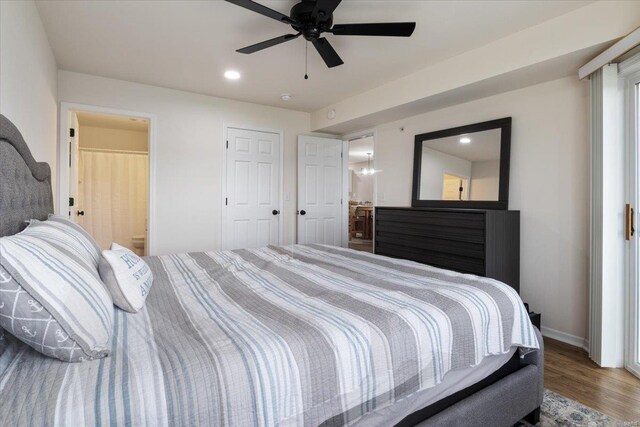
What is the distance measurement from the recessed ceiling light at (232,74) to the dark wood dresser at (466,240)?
7.36 ft

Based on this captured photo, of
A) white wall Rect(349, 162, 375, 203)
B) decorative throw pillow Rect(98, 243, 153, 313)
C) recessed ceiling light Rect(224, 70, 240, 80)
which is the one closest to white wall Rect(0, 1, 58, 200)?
decorative throw pillow Rect(98, 243, 153, 313)

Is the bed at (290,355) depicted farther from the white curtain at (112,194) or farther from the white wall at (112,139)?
the white wall at (112,139)

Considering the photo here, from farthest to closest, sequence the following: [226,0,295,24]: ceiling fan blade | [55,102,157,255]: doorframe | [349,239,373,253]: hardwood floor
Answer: [349,239,373,253]: hardwood floor → [55,102,157,255]: doorframe → [226,0,295,24]: ceiling fan blade

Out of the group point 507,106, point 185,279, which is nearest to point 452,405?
point 185,279

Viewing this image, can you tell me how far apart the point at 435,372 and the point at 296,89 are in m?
3.41

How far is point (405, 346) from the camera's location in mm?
1111

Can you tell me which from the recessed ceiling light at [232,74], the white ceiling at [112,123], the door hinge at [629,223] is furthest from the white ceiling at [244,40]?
the white ceiling at [112,123]

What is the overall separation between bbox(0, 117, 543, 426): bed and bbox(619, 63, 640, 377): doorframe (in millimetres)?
1122

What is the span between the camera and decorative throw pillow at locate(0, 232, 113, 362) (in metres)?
0.79

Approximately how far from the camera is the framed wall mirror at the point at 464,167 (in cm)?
304

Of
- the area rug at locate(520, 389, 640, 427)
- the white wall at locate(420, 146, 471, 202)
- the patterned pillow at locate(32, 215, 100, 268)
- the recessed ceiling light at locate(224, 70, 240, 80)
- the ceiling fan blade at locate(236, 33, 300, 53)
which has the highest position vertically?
the recessed ceiling light at locate(224, 70, 240, 80)

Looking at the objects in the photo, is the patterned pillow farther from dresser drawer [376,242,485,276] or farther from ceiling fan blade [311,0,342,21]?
dresser drawer [376,242,485,276]

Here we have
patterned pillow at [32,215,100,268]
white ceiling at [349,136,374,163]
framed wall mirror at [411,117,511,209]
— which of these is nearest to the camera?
patterned pillow at [32,215,100,268]

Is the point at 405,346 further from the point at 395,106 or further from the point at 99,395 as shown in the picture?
the point at 395,106
